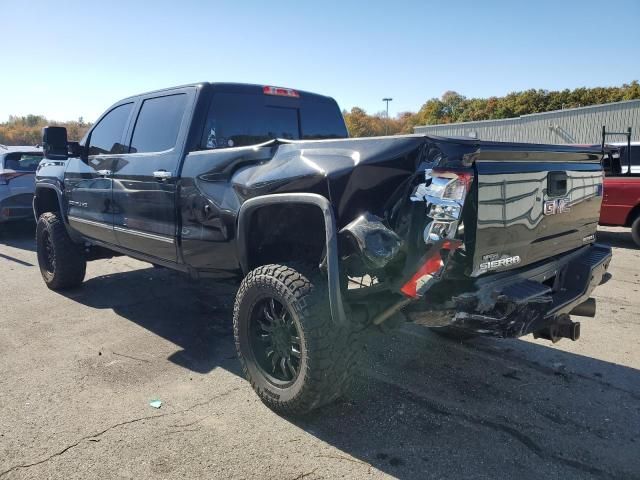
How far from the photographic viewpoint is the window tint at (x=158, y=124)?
13.4 feet

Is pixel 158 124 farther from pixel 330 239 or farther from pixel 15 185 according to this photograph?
pixel 15 185

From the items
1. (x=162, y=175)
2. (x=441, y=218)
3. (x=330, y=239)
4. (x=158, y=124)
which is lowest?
(x=330, y=239)

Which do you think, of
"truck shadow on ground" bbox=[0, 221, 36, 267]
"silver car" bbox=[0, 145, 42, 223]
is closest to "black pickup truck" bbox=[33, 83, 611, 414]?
"truck shadow on ground" bbox=[0, 221, 36, 267]

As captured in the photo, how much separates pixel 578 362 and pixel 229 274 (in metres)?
2.81

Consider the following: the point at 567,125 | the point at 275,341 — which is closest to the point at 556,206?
the point at 275,341

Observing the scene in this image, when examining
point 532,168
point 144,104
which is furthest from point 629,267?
point 144,104

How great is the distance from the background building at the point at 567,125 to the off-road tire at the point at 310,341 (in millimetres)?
22835

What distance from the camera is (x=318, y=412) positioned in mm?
3246

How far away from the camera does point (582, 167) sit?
Result: 3.37 metres

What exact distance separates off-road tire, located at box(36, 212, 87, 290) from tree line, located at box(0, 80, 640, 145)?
2313 cm

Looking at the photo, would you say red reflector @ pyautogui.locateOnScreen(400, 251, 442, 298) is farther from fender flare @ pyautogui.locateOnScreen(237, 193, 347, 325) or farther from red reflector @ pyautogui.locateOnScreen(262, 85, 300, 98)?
red reflector @ pyautogui.locateOnScreen(262, 85, 300, 98)

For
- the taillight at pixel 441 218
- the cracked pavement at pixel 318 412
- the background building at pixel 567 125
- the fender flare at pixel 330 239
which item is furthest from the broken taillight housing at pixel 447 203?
the background building at pixel 567 125

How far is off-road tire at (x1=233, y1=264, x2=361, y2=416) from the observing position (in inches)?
112

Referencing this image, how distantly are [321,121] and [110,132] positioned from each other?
213 cm
